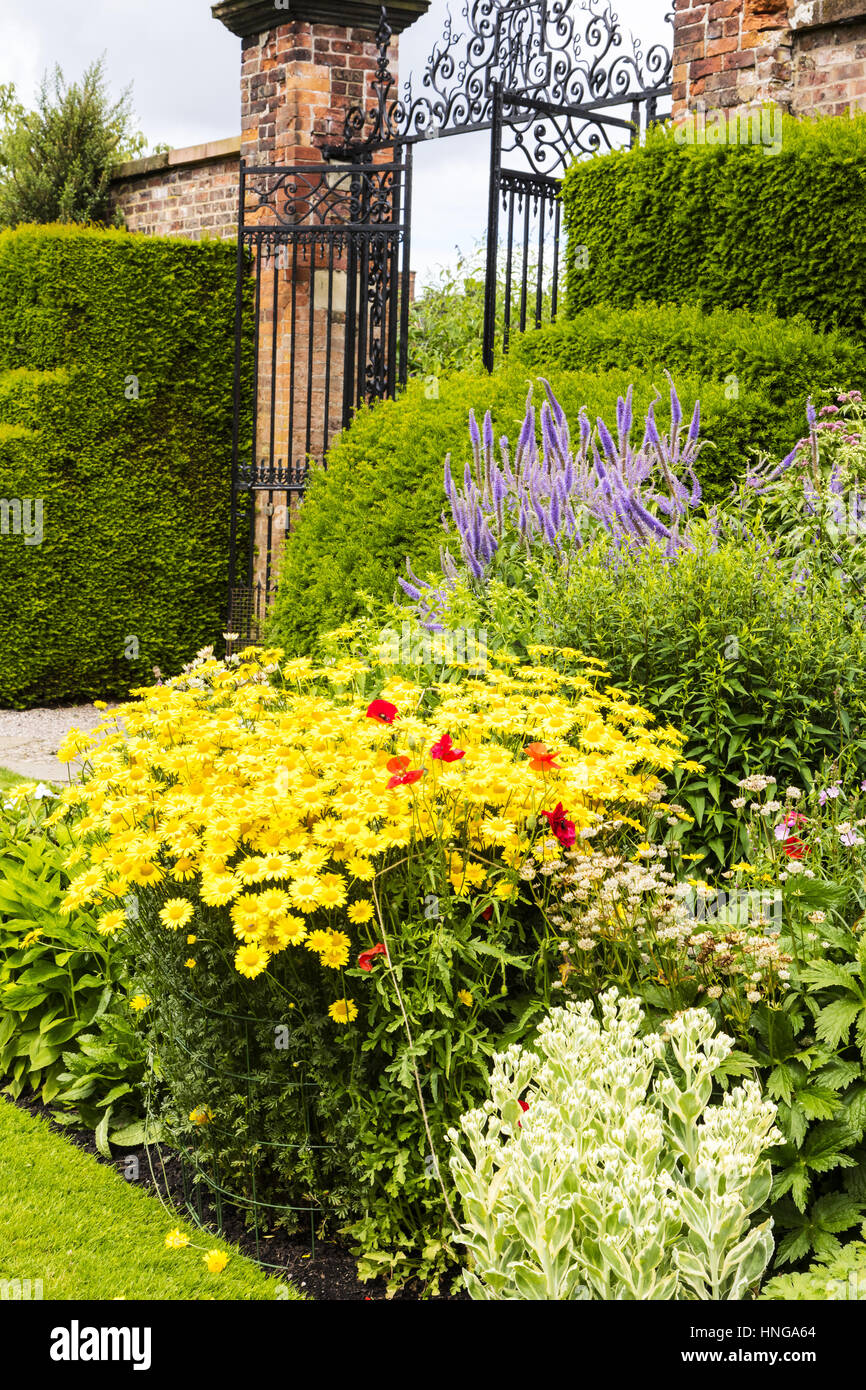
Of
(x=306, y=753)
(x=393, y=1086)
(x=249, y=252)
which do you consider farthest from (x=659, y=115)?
(x=393, y=1086)

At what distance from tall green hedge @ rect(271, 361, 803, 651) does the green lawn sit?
327 cm

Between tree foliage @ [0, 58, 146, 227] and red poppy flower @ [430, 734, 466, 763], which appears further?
tree foliage @ [0, 58, 146, 227]

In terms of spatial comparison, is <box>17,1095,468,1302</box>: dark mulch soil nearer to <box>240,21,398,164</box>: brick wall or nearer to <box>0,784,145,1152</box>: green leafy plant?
<box>0,784,145,1152</box>: green leafy plant

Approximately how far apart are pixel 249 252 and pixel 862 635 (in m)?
7.70

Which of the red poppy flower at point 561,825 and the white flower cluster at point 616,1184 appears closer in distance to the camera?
the white flower cluster at point 616,1184

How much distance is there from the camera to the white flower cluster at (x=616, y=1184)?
76.7 inches

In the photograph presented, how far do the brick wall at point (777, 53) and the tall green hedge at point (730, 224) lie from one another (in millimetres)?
216

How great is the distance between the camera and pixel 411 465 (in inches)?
266

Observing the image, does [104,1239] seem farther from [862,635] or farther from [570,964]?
[862,635]

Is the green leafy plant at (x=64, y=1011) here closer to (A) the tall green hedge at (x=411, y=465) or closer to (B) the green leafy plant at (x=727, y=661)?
(B) the green leafy plant at (x=727, y=661)

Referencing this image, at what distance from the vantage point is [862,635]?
383 cm

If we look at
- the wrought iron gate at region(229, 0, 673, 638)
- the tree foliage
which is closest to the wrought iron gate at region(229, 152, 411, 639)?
the wrought iron gate at region(229, 0, 673, 638)

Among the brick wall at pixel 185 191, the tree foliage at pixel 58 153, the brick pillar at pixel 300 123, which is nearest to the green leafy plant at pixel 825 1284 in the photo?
the brick pillar at pixel 300 123

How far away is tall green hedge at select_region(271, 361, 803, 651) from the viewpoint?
5.93 m
